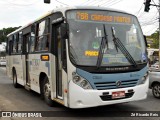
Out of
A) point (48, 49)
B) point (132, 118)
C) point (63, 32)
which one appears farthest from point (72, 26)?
point (132, 118)

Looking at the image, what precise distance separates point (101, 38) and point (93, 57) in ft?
1.93

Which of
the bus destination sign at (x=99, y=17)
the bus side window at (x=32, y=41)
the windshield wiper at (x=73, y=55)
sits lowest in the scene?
the windshield wiper at (x=73, y=55)

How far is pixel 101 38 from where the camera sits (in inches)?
285

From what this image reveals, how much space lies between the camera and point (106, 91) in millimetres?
6918

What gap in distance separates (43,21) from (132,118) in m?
4.16

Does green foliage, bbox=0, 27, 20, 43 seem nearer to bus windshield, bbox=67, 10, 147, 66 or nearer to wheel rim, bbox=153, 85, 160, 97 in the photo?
wheel rim, bbox=153, 85, 160, 97

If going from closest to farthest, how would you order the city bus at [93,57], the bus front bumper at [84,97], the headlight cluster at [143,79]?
1. the bus front bumper at [84,97]
2. the city bus at [93,57]
3. the headlight cluster at [143,79]

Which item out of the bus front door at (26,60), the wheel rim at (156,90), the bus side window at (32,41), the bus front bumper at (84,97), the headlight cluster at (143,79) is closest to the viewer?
the bus front bumper at (84,97)

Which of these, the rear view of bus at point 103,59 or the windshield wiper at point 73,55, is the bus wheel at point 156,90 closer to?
the rear view of bus at point 103,59

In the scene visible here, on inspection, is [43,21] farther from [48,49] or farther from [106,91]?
[106,91]

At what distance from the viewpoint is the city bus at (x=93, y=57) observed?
6.85 m

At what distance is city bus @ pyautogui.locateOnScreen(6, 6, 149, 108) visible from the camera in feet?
22.5

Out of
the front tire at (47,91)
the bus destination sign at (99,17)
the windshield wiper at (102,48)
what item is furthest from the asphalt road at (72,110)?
the bus destination sign at (99,17)

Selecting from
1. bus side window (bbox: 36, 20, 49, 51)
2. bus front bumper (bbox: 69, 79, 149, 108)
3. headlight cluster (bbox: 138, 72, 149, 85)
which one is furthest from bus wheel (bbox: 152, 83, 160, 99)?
bus side window (bbox: 36, 20, 49, 51)
